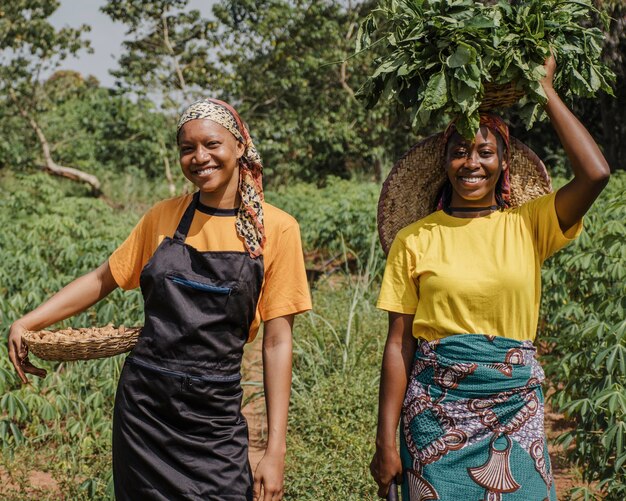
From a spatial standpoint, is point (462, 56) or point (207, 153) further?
point (207, 153)

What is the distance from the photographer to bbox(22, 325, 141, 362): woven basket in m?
1.99

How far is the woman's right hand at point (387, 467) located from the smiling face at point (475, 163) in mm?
671

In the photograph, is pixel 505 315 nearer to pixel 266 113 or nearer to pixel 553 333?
pixel 553 333

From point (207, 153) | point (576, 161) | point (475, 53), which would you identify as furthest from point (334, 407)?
point (475, 53)

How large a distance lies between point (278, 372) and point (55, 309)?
639mm

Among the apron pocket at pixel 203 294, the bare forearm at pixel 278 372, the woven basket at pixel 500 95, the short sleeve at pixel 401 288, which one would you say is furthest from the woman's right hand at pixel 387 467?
the woven basket at pixel 500 95

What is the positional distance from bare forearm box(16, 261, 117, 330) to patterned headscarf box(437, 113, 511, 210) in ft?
3.23

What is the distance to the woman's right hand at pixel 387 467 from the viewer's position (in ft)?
6.44

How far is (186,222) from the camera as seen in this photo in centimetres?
198

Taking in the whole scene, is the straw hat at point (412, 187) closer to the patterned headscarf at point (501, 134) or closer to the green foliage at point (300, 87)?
the patterned headscarf at point (501, 134)

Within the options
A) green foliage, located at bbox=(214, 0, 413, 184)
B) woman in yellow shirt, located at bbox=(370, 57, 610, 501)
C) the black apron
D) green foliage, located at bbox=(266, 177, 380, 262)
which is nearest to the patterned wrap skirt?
woman in yellow shirt, located at bbox=(370, 57, 610, 501)

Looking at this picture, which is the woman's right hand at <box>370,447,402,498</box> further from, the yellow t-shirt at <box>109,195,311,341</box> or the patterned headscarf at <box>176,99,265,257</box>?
the patterned headscarf at <box>176,99,265,257</box>

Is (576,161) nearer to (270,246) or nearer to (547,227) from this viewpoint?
(547,227)

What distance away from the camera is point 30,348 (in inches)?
80.7
